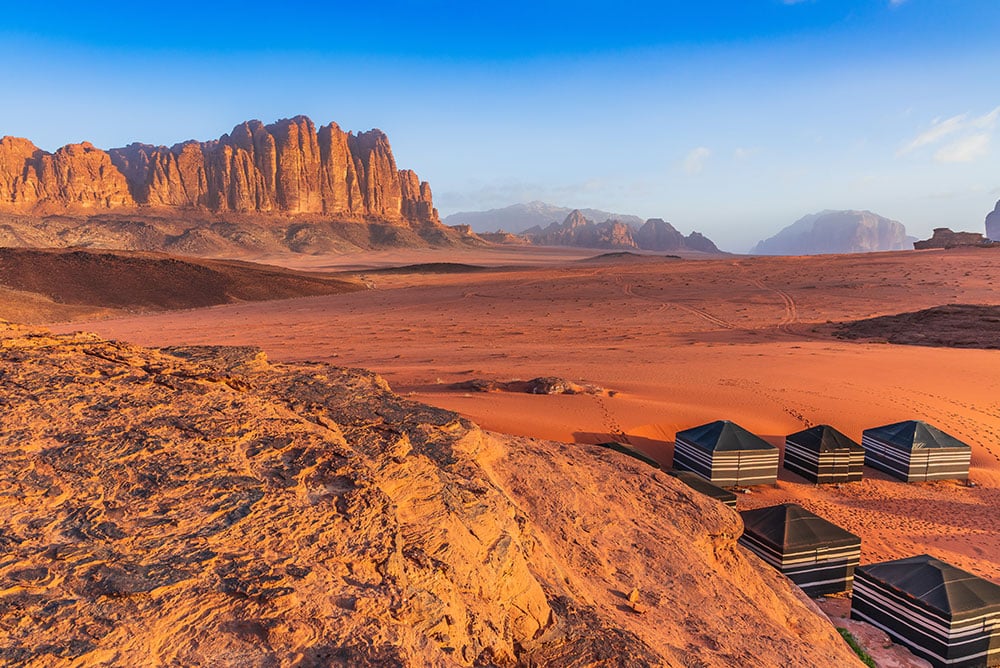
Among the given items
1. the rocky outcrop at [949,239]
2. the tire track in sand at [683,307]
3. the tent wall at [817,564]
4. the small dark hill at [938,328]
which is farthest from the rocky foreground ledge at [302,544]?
the rocky outcrop at [949,239]

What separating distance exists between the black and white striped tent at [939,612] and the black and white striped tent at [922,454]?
527 cm

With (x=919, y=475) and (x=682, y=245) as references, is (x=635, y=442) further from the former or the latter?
(x=682, y=245)

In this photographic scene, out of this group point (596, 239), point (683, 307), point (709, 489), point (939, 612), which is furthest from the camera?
point (596, 239)

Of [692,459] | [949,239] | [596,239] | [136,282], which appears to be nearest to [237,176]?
[136,282]

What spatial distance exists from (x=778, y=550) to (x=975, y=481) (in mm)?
6875

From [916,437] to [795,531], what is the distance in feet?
17.8

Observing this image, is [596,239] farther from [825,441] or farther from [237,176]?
[825,441]

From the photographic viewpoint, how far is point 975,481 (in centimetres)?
1222

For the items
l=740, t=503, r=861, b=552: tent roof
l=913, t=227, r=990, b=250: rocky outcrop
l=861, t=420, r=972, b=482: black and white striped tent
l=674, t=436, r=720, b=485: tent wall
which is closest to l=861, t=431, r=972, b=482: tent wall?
l=861, t=420, r=972, b=482: black and white striped tent

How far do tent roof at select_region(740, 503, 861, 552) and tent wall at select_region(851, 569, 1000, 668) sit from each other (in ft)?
3.30

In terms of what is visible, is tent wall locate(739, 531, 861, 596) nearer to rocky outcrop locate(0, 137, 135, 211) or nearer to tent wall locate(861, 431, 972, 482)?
tent wall locate(861, 431, 972, 482)

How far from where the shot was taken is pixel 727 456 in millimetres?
11156

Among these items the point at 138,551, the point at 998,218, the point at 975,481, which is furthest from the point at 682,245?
the point at 138,551

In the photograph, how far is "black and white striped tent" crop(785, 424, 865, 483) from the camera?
11.7 m
